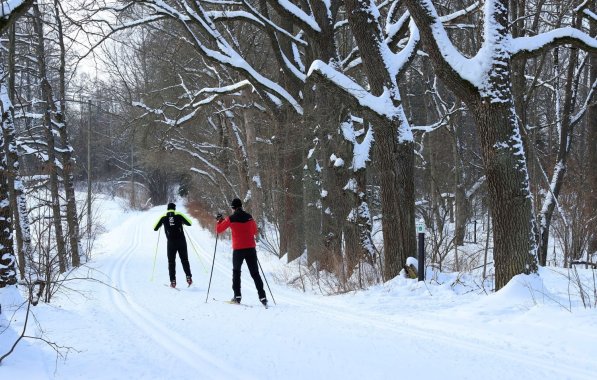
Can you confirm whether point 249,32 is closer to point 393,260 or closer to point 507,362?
point 393,260

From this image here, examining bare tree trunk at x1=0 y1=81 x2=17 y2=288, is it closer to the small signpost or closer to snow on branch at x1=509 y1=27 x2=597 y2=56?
the small signpost

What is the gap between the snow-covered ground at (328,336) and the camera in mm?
4691

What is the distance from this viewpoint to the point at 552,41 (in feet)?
22.4

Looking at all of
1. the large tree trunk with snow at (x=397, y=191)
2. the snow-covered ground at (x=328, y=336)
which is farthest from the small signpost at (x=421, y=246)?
the large tree trunk with snow at (x=397, y=191)

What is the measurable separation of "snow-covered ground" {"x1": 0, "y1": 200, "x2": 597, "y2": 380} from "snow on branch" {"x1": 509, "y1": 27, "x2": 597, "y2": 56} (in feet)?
9.74

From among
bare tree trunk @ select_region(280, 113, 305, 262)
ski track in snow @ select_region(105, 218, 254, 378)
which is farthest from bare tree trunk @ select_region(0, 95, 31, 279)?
bare tree trunk @ select_region(280, 113, 305, 262)

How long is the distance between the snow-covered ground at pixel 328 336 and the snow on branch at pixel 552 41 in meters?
2.97

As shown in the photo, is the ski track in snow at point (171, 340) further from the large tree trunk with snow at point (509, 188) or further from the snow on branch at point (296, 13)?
the snow on branch at point (296, 13)

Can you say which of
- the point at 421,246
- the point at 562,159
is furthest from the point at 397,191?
the point at 562,159

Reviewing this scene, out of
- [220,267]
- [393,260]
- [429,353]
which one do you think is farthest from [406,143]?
[220,267]

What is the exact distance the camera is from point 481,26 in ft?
23.4

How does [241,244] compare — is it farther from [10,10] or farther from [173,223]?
[10,10]

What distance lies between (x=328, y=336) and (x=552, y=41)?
467 cm

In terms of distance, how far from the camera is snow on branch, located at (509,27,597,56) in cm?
680
